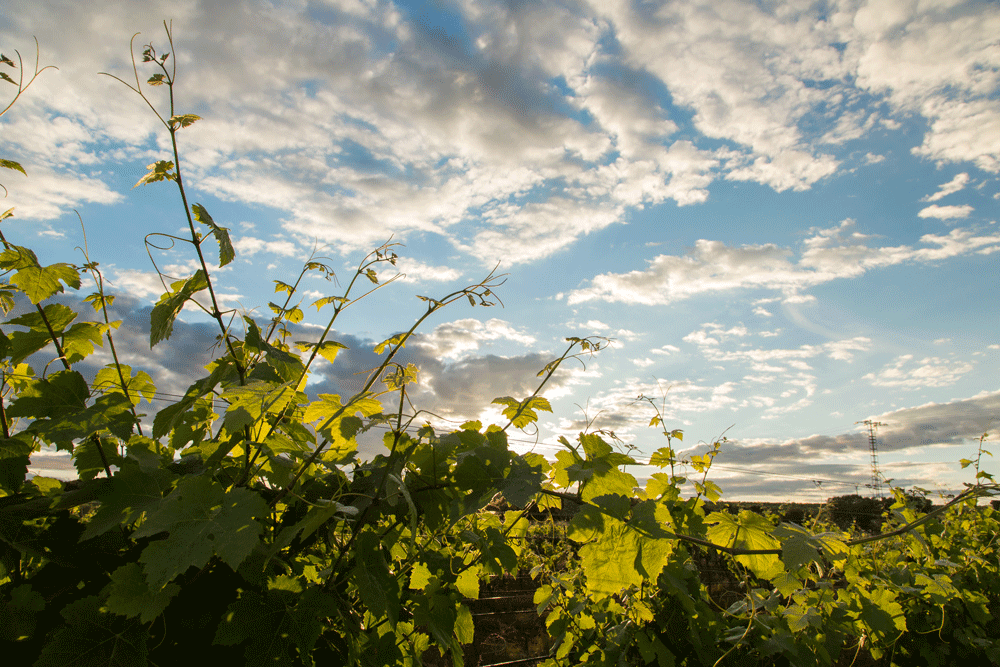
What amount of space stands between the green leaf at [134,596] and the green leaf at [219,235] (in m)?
0.64

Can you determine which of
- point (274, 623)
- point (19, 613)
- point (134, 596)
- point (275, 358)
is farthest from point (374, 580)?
point (19, 613)

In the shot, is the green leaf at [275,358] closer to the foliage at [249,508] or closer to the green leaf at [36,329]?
the foliage at [249,508]

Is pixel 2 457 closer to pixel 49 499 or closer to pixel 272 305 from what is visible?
pixel 49 499

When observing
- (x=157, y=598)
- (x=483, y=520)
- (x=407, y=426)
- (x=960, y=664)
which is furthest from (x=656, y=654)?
(x=960, y=664)

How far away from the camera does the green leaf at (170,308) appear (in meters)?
1.16

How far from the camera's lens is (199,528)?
870 mm

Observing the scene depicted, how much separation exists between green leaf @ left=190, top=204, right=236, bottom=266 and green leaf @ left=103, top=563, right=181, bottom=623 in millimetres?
643

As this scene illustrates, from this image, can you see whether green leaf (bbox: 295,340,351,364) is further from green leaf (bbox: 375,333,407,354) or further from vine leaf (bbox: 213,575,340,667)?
vine leaf (bbox: 213,575,340,667)

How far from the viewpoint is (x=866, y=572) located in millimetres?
3346

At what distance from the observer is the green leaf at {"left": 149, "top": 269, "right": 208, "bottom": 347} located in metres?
1.16

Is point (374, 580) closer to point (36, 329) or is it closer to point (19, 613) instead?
point (19, 613)

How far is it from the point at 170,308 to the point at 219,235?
19 centimetres

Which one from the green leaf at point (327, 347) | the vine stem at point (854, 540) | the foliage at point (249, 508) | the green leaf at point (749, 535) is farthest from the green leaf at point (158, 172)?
the green leaf at point (749, 535)

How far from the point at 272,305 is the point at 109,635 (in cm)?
81
